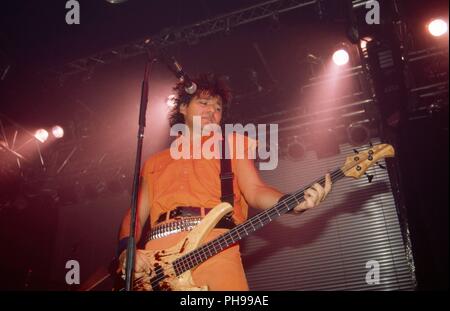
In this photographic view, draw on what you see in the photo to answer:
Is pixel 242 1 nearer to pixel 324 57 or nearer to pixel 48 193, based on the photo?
pixel 324 57

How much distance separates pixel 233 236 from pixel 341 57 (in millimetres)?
3525

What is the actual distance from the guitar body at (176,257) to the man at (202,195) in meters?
0.05

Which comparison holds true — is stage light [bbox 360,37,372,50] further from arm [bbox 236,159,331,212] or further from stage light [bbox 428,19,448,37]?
arm [bbox 236,159,331,212]

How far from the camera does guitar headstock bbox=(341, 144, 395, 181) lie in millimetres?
3043

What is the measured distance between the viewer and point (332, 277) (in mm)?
5477

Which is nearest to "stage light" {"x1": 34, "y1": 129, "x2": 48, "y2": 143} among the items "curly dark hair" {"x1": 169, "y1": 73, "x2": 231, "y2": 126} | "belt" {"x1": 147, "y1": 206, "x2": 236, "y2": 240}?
"curly dark hair" {"x1": 169, "y1": 73, "x2": 231, "y2": 126}

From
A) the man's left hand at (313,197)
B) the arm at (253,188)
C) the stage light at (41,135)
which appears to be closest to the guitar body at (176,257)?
the arm at (253,188)

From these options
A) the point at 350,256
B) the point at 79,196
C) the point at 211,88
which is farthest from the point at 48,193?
the point at 350,256

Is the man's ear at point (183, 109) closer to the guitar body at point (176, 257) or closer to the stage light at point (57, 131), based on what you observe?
the guitar body at point (176, 257)

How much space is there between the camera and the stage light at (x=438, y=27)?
5.01m

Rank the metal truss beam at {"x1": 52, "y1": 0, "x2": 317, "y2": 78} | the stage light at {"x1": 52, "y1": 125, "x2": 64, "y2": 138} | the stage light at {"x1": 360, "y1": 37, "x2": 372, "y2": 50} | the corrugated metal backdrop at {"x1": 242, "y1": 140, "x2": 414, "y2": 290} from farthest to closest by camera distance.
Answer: the stage light at {"x1": 52, "y1": 125, "x2": 64, "y2": 138} → the corrugated metal backdrop at {"x1": 242, "y1": 140, "x2": 414, "y2": 290} → the metal truss beam at {"x1": 52, "y1": 0, "x2": 317, "y2": 78} → the stage light at {"x1": 360, "y1": 37, "x2": 372, "y2": 50}

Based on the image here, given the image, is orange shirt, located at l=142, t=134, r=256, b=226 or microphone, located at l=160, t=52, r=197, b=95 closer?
microphone, located at l=160, t=52, r=197, b=95

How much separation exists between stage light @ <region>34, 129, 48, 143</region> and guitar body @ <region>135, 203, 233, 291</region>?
476cm

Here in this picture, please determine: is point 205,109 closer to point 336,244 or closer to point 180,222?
point 180,222
